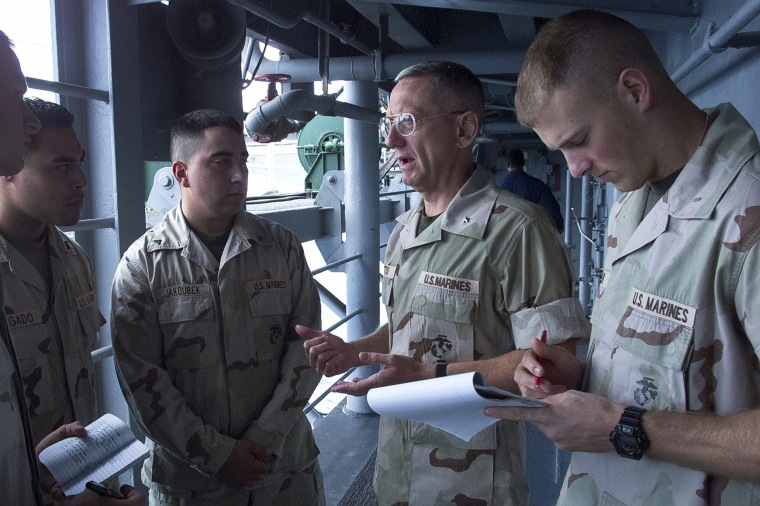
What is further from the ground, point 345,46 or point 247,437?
point 345,46

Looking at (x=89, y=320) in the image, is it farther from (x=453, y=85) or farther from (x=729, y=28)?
(x=729, y=28)

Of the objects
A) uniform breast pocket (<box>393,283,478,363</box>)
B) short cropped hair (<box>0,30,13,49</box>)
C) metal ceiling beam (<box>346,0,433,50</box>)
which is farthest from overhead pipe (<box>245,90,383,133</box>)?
short cropped hair (<box>0,30,13,49</box>)

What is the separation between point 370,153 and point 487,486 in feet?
10.2

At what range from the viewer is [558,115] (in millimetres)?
1071

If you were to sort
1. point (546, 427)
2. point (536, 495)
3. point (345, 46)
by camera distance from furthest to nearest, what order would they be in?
1. point (345, 46)
2. point (536, 495)
3. point (546, 427)

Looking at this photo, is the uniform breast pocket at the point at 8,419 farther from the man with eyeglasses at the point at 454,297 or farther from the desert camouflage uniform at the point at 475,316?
the desert camouflage uniform at the point at 475,316

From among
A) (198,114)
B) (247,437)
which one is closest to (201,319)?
(247,437)

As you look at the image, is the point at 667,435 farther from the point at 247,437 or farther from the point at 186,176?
the point at 186,176

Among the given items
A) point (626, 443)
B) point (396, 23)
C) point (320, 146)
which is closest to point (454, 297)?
point (626, 443)

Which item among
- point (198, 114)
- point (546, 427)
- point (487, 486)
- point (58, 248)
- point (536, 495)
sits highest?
point (198, 114)

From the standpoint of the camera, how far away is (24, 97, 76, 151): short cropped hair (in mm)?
Result: 1622

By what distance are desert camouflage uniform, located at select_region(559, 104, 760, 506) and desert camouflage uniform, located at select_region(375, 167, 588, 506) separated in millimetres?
339

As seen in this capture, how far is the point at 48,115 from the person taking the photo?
5.42ft

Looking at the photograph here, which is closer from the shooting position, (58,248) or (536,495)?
(58,248)
